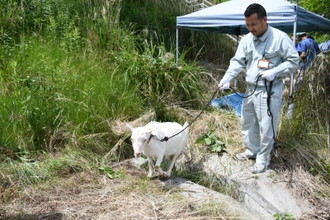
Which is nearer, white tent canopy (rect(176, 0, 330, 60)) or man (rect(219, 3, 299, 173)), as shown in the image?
man (rect(219, 3, 299, 173))

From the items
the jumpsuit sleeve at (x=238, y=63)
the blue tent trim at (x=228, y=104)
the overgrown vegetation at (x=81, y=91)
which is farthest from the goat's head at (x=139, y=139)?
the blue tent trim at (x=228, y=104)

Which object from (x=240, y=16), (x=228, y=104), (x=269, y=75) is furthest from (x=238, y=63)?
(x=240, y=16)

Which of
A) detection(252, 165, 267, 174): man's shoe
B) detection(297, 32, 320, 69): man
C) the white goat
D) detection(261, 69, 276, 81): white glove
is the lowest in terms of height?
detection(252, 165, 267, 174): man's shoe

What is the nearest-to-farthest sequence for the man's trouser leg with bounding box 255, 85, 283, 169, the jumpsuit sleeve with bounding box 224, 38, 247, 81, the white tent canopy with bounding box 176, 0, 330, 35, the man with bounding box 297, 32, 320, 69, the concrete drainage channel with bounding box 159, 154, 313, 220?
the concrete drainage channel with bounding box 159, 154, 313, 220, the man's trouser leg with bounding box 255, 85, 283, 169, the jumpsuit sleeve with bounding box 224, 38, 247, 81, the man with bounding box 297, 32, 320, 69, the white tent canopy with bounding box 176, 0, 330, 35

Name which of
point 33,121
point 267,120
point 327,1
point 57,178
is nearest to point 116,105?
point 33,121

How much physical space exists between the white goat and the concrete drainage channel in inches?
12.9

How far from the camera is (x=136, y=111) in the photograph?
18.1 ft

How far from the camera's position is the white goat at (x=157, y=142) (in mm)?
3521

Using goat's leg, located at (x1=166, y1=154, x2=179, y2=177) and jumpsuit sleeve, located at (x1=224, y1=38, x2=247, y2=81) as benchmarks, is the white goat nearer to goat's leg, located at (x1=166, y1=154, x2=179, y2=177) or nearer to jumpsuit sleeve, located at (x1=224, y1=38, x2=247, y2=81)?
goat's leg, located at (x1=166, y1=154, x2=179, y2=177)

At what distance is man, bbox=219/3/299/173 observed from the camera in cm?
427

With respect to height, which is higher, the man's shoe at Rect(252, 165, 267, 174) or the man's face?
the man's face

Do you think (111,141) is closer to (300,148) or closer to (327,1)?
(300,148)

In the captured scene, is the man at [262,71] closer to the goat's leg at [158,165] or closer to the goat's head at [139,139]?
the goat's leg at [158,165]

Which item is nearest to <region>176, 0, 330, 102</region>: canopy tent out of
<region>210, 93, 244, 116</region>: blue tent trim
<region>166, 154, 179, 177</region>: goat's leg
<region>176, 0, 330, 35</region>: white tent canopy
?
<region>176, 0, 330, 35</region>: white tent canopy
